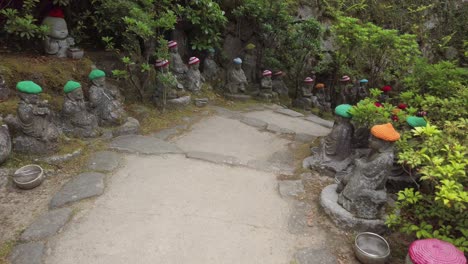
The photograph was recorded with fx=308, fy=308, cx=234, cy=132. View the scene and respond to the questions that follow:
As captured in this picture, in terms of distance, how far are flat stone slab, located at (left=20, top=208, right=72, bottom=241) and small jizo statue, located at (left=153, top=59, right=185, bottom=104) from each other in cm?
409

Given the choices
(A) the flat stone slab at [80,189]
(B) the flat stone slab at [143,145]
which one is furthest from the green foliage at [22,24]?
(A) the flat stone slab at [80,189]

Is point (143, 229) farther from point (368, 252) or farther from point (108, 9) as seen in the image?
point (108, 9)

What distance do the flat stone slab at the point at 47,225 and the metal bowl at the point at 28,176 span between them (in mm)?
740

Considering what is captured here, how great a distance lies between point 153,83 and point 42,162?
383 cm

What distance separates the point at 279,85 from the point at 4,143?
9015mm

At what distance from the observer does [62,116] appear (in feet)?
19.5

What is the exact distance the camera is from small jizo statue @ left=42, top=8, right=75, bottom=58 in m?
7.06

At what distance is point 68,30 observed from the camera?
25.9 ft

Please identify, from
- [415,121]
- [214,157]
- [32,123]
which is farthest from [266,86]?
[32,123]

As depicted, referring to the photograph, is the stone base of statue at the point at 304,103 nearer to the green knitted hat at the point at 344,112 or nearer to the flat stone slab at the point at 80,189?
the green knitted hat at the point at 344,112

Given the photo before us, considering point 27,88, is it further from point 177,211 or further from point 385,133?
point 385,133

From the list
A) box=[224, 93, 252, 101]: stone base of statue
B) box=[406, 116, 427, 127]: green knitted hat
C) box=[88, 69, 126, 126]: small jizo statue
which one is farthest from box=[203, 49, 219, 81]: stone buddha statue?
box=[406, 116, 427, 127]: green knitted hat

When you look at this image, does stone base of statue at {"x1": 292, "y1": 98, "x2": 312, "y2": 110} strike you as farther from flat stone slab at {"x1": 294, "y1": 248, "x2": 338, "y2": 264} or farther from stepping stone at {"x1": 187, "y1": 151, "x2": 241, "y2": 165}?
flat stone slab at {"x1": 294, "y1": 248, "x2": 338, "y2": 264}

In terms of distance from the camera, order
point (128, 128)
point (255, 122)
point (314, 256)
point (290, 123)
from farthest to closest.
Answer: point (290, 123), point (255, 122), point (128, 128), point (314, 256)
